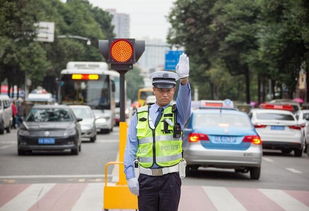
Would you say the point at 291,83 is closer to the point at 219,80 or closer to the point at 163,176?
the point at 219,80

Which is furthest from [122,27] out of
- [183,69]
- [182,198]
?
[183,69]

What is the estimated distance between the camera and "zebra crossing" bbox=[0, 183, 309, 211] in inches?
459

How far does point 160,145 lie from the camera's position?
665cm

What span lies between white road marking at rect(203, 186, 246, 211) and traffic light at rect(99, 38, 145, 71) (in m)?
2.58

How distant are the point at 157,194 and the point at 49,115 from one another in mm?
18020

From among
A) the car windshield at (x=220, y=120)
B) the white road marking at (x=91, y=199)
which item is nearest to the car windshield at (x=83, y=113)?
the car windshield at (x=220, y=120)

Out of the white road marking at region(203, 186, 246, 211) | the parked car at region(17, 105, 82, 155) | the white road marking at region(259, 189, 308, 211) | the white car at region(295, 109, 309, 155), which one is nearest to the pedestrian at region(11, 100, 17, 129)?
the white car at region(295, 109, 309, 155)

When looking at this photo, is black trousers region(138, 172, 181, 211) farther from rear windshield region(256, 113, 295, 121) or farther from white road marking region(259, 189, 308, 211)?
rear windshield region(256, 113, 295, 121)

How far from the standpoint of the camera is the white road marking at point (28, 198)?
1161 cm

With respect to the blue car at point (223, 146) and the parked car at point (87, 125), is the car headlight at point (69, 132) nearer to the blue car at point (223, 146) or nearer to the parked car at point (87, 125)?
the blue car at point (223, 146)

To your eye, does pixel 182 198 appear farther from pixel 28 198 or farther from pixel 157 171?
pixel 157 171

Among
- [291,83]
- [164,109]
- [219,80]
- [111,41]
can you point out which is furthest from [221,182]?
[219,80]

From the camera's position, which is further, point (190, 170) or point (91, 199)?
point (190, 170)

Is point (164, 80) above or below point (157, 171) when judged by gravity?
above
